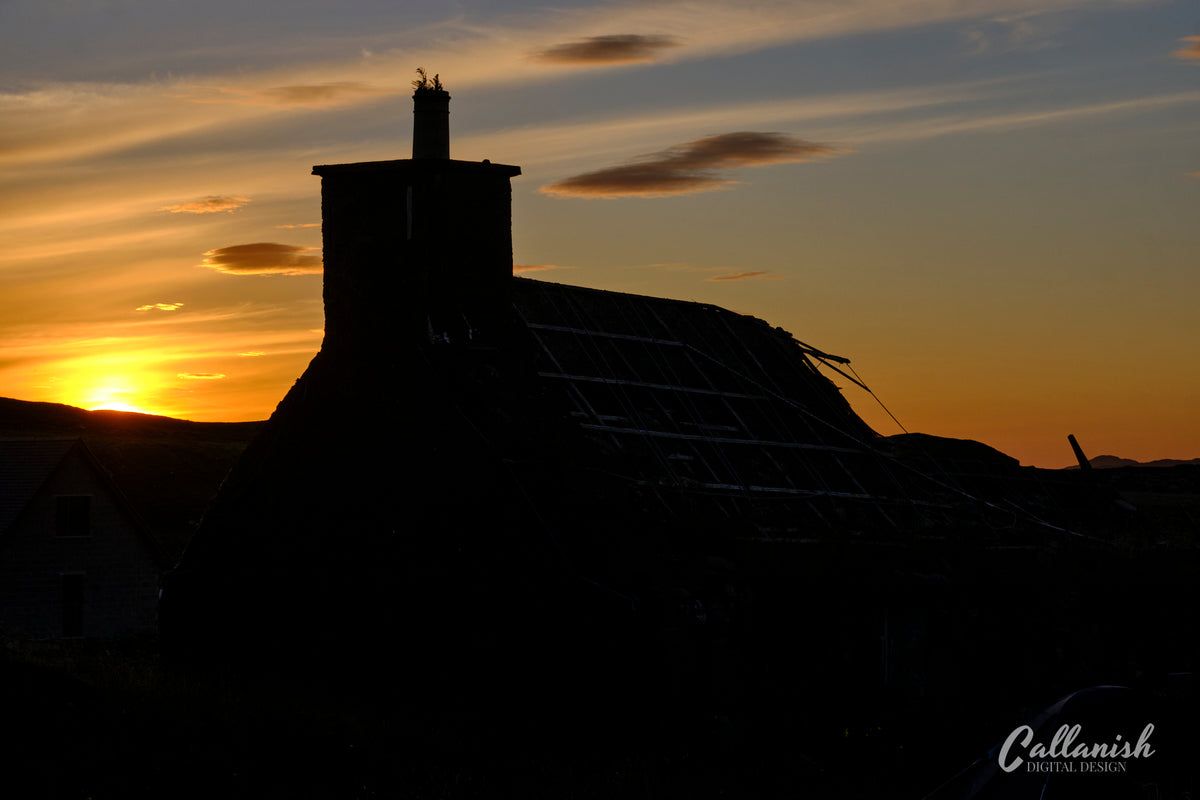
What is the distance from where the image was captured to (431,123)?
23.3m

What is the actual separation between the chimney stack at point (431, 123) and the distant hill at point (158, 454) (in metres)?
29.7

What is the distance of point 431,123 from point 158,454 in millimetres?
67093

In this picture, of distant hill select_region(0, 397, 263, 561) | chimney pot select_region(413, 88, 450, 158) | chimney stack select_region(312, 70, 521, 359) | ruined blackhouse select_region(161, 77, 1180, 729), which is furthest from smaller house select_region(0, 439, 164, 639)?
chimney pot select_region(413, 88, 450, 158)

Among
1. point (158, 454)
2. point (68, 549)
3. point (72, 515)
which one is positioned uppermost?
point (158, 454)

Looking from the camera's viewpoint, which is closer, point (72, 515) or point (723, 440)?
point (723, 440)

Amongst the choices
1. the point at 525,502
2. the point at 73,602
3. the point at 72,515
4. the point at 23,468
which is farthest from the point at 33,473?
the point at 525,502

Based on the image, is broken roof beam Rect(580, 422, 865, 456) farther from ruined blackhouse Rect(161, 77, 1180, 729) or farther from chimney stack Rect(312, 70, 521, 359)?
chimney stack Rect(312, 70, 521, 359)

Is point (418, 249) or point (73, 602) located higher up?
point (418, 249)

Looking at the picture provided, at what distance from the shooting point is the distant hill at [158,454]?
70125 mm

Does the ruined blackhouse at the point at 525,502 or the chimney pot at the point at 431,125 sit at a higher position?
the chimney pot at the point at 431,125

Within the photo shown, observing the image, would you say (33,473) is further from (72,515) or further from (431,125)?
(431,125)

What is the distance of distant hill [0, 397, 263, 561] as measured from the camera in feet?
230

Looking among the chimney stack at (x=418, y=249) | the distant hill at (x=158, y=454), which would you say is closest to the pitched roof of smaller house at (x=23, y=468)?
the distant hill at (x=158, y=454)

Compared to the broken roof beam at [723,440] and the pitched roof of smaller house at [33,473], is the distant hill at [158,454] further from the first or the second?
the broken roof beam at [723,440]
